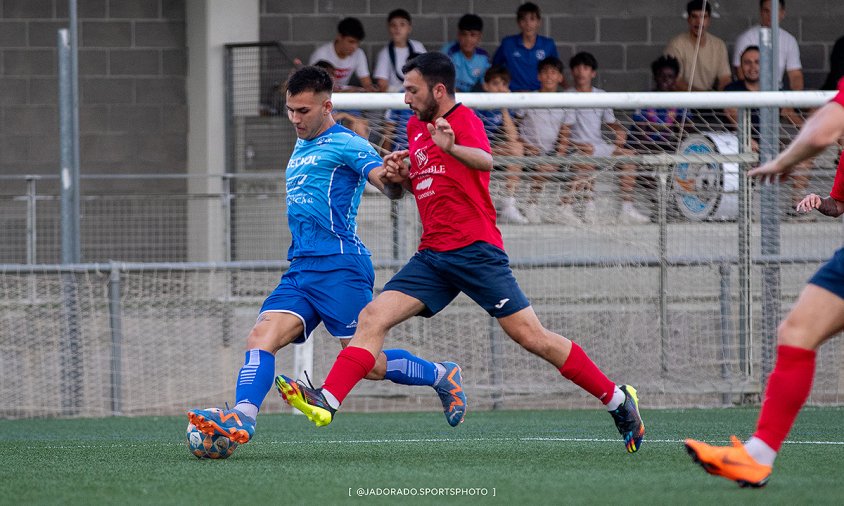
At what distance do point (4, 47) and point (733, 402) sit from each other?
8.81 meters

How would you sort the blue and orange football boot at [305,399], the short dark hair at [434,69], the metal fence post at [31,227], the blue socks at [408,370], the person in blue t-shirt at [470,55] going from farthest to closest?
the person in blue t-shirt at [470,55] < the metal fence post at [31,227] < the blue socks at [408,370] < the short dark hair at [434,69] < the blue and orange football boot at [305,399]

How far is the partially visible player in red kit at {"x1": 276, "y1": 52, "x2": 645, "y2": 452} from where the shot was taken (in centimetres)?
574

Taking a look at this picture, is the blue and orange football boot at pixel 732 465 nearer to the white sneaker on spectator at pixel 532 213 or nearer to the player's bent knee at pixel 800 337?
the player's bent knee at pixel 800 337

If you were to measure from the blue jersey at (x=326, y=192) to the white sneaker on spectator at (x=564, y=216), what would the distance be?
4170 mm

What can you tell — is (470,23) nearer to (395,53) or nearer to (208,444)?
(395,53)

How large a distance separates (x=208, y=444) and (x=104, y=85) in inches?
366

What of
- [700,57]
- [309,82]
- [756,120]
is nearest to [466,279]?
[309,82]

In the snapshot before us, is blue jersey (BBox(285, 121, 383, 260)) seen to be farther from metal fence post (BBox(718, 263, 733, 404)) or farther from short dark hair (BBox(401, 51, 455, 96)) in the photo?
metal fence post (BBox(718, 263, 733, 404))

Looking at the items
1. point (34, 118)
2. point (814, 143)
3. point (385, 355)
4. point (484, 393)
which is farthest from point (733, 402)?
point (34, 118)

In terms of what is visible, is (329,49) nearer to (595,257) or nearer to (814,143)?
(595,257)

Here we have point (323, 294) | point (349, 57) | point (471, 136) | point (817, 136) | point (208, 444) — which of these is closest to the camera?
point (817, 136)

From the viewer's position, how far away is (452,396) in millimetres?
6398

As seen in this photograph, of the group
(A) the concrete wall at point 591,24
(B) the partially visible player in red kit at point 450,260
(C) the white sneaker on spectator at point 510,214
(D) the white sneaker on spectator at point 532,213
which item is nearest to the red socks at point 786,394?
(B) the partially visible player in red kit at point 450,260

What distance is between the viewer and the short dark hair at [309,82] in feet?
19.9
